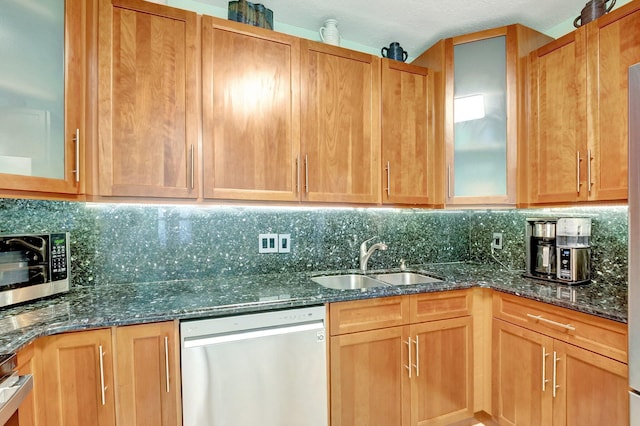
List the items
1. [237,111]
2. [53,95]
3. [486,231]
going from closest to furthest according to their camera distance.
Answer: [53,95] < [237,111] < [486,231]

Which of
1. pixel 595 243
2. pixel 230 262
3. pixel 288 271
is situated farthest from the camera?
pixel 288 271

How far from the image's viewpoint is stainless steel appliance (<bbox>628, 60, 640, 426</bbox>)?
1.14 m

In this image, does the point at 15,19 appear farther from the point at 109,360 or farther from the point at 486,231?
the point at 486,231

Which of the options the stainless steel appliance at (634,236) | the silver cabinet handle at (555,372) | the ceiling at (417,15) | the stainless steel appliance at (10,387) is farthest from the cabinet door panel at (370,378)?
the ceiling at (417,15)

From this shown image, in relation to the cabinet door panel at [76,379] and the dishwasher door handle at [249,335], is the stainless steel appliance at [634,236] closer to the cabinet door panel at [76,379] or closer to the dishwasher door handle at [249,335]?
the dishwasher door handle at [249,335]

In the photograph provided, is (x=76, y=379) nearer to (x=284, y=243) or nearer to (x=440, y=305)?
Answer: (x=284, y=243)

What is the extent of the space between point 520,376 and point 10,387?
2092 mm

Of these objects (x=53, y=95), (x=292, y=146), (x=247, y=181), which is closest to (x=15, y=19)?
(x=53, y=95)

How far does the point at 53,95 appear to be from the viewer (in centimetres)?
135

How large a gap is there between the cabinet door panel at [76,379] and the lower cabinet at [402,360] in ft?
3.03

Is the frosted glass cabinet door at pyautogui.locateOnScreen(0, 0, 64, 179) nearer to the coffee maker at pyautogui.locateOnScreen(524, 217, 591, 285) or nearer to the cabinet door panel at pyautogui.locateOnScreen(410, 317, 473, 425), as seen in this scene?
the cabinet door panel at pyautogui.locateOnScreen(410, 317, 473, 425)

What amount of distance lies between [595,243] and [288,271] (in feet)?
5.81

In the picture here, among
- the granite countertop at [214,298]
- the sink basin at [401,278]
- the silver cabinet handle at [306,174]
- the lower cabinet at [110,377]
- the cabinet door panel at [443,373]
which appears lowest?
the cabinet door panel at [443,373]

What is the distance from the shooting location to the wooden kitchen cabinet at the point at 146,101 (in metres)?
1.47
